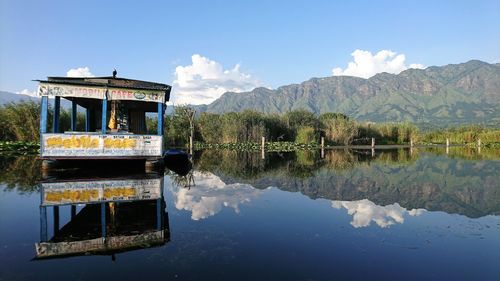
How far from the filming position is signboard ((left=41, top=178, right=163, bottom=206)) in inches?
321

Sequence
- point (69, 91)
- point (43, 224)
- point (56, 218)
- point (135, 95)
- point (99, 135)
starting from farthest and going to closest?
point (135, 95)
point (69, 91)
point (99, 135)
point (56, 218)
point (43, 224)

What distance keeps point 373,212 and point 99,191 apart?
22.6 feet

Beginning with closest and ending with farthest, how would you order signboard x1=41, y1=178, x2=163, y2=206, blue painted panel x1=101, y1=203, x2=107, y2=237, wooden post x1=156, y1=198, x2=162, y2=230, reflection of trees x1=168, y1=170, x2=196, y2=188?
1. blue painted panel x1=101, y1=203, x2=107, y2=237
2. wooden post x1=156, y1=198, x2=162, y2=230
3. signboard x1=41, y1=178, x2=163, y2=206
4. reflection of trees x1=168, y1=170, x2=196, y2=188

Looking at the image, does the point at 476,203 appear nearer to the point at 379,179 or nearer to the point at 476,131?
the point at 379,179

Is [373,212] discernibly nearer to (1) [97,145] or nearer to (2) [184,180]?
(2) [184,180]

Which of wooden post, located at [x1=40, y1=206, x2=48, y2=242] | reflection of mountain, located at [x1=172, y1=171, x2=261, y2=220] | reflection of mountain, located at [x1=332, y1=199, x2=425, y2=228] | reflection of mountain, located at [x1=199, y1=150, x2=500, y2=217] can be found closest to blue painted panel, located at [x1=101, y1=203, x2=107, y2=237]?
wooden post, located at [x1=40, y1=206, x2=48, y2=242]

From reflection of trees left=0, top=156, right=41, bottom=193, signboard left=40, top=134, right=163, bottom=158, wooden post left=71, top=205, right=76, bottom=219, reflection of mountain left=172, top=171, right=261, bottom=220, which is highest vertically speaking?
signboard left=40, top=134, right=163, bottom=158

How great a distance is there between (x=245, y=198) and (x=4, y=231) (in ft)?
17.2

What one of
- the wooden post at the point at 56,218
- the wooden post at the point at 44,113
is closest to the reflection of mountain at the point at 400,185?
the wooden post at the point at 56,218

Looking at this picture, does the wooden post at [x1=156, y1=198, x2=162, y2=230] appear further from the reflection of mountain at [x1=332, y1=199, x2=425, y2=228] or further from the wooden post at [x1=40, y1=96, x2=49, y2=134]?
the wooden post at [x1=40, y1=96, x2=49, y2=134]

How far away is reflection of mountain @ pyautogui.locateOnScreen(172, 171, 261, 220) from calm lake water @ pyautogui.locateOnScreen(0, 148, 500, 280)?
29mm

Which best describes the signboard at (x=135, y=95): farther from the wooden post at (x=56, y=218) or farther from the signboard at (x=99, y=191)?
the wooden post at (x=56, y=218)

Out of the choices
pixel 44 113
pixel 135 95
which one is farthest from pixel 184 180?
pixel 44 113

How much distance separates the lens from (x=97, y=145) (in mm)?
12992
